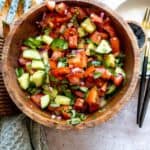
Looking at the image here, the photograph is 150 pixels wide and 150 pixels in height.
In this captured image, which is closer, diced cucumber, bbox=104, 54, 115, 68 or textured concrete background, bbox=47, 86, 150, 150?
diced cucumber, bbox=104, 54, 115, 68

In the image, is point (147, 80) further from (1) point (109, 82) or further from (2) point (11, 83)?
(2) point (11, 83)

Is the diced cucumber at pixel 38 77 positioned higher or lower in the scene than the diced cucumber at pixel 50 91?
higher

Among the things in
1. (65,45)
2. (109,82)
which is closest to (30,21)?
(65,45)

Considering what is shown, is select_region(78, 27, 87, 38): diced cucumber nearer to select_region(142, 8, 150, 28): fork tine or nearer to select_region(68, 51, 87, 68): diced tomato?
select_region(68, 51, 87, 68): diced tomato

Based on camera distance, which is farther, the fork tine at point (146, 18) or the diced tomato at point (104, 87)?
the fork tine at point (146, 18)

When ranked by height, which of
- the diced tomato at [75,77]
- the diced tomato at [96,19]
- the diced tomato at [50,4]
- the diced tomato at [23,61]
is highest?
the diced tomato at [50,4]

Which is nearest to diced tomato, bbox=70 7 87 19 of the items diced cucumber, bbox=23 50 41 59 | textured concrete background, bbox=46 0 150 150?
diced cucumber, bbox=23 50 41 59

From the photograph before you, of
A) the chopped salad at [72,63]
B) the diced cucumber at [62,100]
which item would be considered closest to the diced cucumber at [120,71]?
the chopped salad at [72,63]

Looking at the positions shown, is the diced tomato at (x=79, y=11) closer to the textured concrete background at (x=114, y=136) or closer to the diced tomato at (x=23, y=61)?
the diced tomato at (x=23, y=61)
